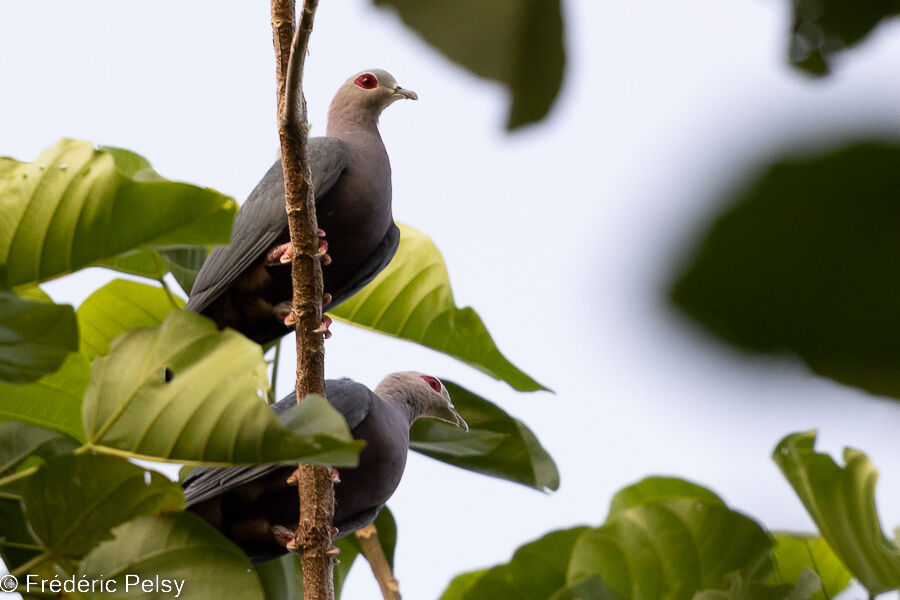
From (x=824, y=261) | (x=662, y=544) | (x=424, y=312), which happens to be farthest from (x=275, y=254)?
(x=824, y=261)

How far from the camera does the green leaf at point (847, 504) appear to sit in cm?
115

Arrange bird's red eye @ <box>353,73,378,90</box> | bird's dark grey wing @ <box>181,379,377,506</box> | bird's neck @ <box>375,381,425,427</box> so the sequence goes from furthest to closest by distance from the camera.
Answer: bird's red eye @ <box>353,73,378,90</box>
bird's neck @ <box>375,381,425,427</box>
bird's dark grey wing @ <box>181,379,377,506</box>

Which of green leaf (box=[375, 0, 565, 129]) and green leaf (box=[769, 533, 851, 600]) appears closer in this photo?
green leaf (box=[375, 0, 565, 129])

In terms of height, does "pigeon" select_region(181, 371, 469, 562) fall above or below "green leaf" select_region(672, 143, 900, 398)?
below

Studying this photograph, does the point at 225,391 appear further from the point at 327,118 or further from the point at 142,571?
the point at 327,118

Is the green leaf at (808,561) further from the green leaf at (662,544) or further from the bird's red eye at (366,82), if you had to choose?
the bird's red eye at (366,82)

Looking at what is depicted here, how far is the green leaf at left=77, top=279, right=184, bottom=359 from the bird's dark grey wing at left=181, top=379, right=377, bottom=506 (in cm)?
38

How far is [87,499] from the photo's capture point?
4.34ft

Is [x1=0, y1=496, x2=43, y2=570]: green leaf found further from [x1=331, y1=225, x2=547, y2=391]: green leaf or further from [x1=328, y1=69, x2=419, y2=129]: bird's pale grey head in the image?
[x1=328, y1=69, x2=419, y2=129]: bird's pale grey head

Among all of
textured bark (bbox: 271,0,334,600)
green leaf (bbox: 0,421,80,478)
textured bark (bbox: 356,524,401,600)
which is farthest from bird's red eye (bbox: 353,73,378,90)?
green leaf (bbox: 0,421,80,478)

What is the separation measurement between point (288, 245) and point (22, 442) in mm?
675

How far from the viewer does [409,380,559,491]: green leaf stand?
80.1 inches

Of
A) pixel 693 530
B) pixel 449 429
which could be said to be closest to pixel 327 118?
pixel 449 429

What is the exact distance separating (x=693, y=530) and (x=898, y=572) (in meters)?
0.27
